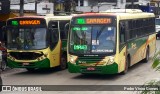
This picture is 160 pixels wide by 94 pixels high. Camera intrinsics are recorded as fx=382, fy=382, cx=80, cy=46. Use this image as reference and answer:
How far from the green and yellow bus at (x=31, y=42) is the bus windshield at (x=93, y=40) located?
1779 millimetres

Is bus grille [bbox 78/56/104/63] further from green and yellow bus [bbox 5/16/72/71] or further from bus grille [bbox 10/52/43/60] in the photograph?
bus grille [bbox 10/52/43/60]

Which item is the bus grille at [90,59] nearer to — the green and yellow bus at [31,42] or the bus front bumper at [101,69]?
Answer: the bus front bumper at [101,69]

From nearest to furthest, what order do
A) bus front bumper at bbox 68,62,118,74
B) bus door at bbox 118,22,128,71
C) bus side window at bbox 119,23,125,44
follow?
bus front bumper at bbox 68,62,118,74, bus door at bbox 118,22,128,71, bus side window at bbox 119,23,125,44

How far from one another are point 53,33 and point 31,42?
3.71ft

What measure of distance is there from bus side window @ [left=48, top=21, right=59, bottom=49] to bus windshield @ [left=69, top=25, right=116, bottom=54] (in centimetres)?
192

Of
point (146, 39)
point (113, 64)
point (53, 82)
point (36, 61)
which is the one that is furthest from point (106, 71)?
point (146, 39)

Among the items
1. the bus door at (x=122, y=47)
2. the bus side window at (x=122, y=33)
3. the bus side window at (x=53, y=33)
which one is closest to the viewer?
the bus door at (x=122, y=47)

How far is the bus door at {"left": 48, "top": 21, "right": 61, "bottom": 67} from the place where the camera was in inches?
640

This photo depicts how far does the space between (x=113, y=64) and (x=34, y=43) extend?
3.72m

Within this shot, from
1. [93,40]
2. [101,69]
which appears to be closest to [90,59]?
[101,69]

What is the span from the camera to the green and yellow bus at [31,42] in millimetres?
15805

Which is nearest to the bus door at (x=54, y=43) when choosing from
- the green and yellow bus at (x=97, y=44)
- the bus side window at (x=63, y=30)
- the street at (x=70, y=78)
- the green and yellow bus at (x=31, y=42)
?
the green and yellow bus at (x=31, y=42)

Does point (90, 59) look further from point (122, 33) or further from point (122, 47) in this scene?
point (122, 33)

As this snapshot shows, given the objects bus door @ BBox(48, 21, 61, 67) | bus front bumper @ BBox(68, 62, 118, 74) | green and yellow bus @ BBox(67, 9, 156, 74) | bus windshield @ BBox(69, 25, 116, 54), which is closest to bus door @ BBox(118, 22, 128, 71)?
green and yellow bus @ BBox(67, 9, 156, 74)
